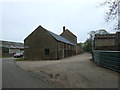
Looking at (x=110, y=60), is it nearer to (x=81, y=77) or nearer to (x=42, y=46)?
(x=81, y=77)

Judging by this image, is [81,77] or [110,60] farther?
[110,60]

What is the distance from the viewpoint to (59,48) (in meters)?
35.9

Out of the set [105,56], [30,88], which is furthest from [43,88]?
[105,56]

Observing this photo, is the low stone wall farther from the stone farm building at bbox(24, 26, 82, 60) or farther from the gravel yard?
the stone farm building at bbox(24, 26, 82, 60)

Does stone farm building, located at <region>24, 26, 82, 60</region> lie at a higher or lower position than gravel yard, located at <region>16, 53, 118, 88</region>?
higher

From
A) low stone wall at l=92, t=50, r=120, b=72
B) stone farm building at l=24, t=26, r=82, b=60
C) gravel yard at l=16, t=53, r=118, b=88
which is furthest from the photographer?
stone farm building at l=24, t=26, r=82, b=60

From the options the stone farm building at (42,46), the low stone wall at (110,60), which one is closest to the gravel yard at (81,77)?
the low stone wall at (110,60)

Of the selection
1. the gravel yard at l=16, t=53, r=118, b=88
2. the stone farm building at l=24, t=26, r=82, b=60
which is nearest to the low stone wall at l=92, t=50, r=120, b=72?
the gravel yard at l=16, t=53, r=118, b=88

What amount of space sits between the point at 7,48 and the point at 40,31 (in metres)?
38.4

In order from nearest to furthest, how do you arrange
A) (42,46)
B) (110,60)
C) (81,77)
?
(81,77) < (110,60) < (42,46)

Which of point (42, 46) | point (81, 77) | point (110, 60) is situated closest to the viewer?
point (81, 77)

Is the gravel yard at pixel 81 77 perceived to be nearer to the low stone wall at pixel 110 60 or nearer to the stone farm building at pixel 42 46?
the low stone wall at pixel 110 60

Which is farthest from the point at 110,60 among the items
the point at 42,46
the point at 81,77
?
the point at 42,46

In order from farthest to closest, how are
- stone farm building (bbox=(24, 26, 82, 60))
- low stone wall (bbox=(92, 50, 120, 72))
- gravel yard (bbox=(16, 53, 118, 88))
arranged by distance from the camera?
stone farm building (bbox=(24, 26, 82, 60)) → low stone wall (bbox=(92, 50, 120, 72)) → gravel yard (bbox=(16, 53, 118, 88))
